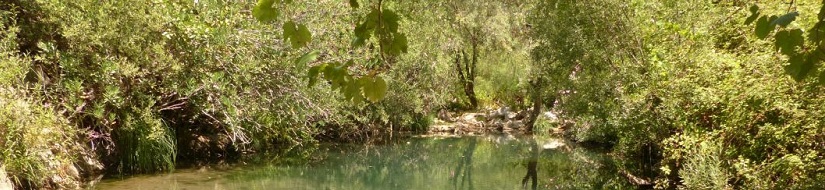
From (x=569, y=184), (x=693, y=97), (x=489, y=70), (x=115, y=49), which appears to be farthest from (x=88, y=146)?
(x=489, y=70)

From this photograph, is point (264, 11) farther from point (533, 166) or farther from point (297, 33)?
point (533, 166)

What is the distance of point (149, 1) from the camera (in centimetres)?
931

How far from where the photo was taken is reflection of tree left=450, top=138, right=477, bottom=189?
36.6ft

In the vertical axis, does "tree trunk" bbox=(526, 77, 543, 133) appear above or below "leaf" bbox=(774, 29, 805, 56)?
above

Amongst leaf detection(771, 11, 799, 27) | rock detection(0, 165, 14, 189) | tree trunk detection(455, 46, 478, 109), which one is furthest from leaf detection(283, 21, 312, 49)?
tree trunk detection(455, 46, 478, 109)

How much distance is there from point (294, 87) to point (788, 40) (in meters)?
9.63

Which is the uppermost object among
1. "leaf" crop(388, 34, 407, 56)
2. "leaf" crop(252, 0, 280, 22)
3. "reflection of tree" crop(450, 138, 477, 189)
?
"leaf" crop(252, 0, 280, 22)

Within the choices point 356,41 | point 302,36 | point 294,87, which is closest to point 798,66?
point 356,41

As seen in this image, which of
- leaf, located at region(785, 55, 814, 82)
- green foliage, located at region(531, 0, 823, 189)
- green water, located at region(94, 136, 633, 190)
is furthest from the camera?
green water, located at region(94, 136, 633, 190)

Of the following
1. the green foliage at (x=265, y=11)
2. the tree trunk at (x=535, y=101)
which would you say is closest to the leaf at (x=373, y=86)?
the green foliage at (x=265, y=11)

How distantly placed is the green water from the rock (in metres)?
1.85

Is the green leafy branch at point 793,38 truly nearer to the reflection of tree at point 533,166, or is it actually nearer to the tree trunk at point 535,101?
the reflection of tree at point 533,166

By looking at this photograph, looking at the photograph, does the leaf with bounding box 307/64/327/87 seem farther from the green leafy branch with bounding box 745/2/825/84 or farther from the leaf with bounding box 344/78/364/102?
the green leafy branch with bounding box 745/2/825/84

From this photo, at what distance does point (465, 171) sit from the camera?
12461 millimetres
